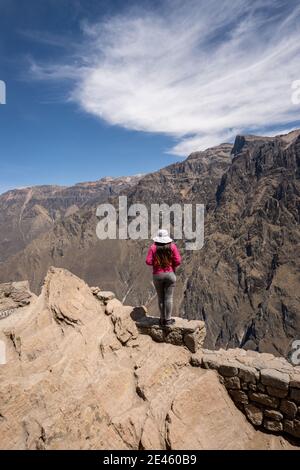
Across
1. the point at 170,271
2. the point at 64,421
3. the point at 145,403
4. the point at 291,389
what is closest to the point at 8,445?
the point at 64,421

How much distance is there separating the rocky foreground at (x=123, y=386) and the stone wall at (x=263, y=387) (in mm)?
26

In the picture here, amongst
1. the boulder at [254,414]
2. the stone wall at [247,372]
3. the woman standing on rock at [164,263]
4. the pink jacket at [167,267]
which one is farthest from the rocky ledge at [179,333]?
the boulder at [254,414]

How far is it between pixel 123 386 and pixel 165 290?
9.40ft

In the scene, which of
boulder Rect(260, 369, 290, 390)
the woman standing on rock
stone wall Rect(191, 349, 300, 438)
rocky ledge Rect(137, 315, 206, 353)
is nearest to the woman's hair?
the woman standing on rock

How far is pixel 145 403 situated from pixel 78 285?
459cm

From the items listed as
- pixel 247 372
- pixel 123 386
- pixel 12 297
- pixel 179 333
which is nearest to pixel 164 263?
pixel 179 333

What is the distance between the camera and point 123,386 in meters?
9.20

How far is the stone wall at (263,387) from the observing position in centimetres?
826

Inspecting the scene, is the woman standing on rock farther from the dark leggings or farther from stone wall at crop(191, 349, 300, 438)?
stone wall at crop(191, 349, 300, 438)

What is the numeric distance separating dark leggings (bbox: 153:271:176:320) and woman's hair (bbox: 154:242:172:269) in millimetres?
294

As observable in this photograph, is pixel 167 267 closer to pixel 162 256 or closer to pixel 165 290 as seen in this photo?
pixel 162 256

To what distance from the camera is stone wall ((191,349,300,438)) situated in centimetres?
826

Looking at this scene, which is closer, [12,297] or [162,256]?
[162,256]

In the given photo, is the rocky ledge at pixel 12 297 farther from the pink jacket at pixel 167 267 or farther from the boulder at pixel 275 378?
the boulder at pixel 275 378
